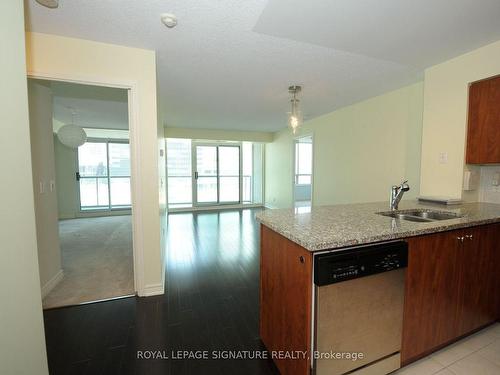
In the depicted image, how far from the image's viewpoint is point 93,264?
3.11 m

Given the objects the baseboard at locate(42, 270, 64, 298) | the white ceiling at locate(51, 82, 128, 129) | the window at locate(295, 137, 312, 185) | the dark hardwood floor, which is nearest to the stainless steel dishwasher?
the dark hardwood floor

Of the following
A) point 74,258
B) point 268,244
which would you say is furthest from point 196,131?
point 268,244

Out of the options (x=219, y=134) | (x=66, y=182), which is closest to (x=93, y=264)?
(x=66, y=182)

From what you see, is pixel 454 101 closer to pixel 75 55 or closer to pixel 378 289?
pixel 378 289

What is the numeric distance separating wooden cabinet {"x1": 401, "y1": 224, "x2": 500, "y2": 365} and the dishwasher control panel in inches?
5.6

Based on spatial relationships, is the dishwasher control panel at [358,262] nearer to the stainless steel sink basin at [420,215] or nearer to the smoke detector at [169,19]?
the stainless steel sink basin at [420,215]

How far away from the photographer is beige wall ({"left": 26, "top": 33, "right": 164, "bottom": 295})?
193cm

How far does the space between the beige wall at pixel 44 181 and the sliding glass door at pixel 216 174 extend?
469 centimetres

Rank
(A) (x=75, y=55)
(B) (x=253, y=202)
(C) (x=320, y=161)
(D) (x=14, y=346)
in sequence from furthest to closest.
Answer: (B) (x=253, y=202), (C) (x=320, y=161), (A) (x=75, y=55), (D) (x=14, y=346)

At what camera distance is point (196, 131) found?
625 centimetres

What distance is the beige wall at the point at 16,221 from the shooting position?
3.11 ft

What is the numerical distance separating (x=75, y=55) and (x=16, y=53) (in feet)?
4.03

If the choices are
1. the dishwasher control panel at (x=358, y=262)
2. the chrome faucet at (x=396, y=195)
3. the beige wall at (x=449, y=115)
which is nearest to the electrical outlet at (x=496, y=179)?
the beige wall at (x=449, y=115)

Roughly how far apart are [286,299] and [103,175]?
6853 millimetres
